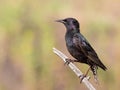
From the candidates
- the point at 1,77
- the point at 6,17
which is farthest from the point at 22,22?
the point at 1,77

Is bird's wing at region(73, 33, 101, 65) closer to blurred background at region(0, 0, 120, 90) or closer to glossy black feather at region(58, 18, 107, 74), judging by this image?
glossy black feather at region(58, 18, 107, 74)

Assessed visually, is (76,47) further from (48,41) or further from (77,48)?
(48,41)

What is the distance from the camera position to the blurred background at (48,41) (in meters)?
5.72

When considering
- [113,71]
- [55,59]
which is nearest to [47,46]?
[55,59]

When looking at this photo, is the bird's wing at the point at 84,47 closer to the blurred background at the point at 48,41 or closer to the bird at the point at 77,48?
the bird at the point at 77,48

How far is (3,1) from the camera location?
6082 mm

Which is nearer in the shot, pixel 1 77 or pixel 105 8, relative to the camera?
pixel 1 77

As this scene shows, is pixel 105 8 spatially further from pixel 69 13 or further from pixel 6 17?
pixel 6 17

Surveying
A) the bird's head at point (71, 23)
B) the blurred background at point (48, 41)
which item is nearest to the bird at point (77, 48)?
the bird's head at point (71, 23)

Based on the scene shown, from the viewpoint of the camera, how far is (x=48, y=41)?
5.82m

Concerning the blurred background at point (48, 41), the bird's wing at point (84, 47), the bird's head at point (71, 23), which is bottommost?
the blurred background at point (48, 41)

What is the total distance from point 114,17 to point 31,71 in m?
0.75

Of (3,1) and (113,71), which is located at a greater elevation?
(3,1)

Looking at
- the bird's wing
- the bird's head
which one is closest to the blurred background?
the bird's wing
